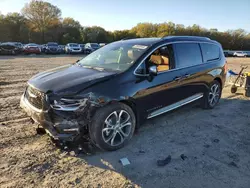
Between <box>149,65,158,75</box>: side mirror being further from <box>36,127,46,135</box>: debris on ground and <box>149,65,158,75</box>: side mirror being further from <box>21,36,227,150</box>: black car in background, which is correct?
<box>36,127,46,135</box>: debris on ground

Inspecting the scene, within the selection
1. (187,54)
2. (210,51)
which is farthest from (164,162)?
(210,51)

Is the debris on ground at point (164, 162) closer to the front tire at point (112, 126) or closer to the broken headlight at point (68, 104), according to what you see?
the front tire at point (112, 126)

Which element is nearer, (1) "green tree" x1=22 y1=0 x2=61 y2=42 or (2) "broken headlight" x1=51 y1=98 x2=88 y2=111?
(2) "broken headlight" x1=51 y1=98 x2=88 y2=111

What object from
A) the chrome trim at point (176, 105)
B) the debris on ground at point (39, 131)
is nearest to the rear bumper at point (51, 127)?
the debris on ground at point (39, 131)

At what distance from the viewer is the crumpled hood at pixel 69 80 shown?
10.6ft

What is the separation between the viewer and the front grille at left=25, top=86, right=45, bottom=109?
10.8 feet

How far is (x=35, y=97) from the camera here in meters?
3.44

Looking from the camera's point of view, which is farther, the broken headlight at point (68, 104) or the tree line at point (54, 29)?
the tree line at point (54, 29)

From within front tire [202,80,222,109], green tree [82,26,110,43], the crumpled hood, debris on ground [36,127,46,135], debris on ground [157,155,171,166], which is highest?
green tree [82,26,110,43]

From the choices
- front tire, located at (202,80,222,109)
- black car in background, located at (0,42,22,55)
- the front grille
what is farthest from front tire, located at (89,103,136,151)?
black car in background, located at (0,42,22,55)

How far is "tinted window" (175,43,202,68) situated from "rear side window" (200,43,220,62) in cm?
26

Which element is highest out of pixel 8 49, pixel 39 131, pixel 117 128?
pixel 8 49

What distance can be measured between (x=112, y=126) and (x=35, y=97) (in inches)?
52.4

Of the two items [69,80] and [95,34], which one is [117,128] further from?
[95,34]
